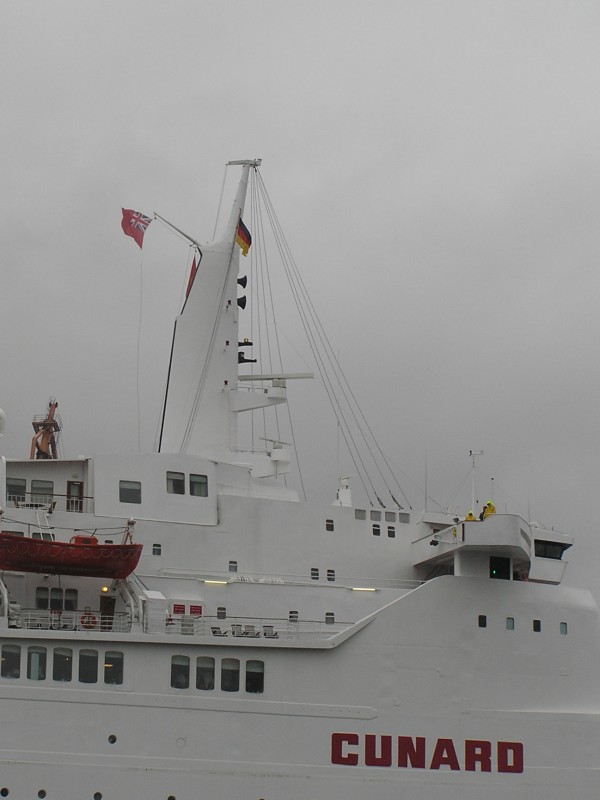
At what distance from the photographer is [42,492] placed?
91.6 feet

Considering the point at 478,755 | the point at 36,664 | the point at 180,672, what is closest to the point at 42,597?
the point at 36,664

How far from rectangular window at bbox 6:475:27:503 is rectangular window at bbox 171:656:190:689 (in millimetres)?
5748

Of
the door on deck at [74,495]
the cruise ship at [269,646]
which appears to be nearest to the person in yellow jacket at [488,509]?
the cruise ship at [269,646]

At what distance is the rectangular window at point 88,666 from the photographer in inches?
973

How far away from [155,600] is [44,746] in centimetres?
394

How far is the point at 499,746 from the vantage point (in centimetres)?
2561

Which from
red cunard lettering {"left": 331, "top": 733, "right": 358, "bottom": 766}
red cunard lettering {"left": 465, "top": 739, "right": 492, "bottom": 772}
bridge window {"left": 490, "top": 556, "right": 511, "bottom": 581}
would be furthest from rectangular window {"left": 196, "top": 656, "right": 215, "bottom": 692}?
bridge window {"left": 490, "top": 556, "right": 511, "bottom": 581}

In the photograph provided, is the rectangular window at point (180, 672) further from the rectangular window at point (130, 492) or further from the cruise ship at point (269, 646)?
the rectangular window at point (130, 492)

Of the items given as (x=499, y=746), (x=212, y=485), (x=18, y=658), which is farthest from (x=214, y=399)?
(x=499, y=746)

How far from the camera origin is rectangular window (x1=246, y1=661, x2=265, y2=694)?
2505 centimetres

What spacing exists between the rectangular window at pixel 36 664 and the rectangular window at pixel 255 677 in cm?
434

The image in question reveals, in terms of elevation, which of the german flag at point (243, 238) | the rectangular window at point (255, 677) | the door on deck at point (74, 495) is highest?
the german flag at point (243, 238)

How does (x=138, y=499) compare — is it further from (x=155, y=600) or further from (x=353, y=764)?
(x=353, y=764)

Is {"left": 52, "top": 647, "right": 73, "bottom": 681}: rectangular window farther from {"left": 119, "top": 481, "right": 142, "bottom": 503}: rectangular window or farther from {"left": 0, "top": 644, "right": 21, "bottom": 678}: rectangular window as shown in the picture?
{"left": 119, "top": 481, "right": 142, "bottom": 503}: rectangular window
